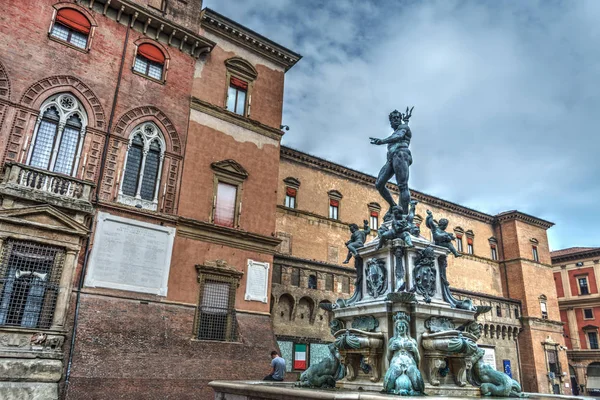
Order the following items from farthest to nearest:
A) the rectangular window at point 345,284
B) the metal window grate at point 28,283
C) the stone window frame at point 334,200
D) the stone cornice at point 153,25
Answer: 1. the stone window frame at point 334,200
2. the rectangular window at point 345,284
3. the stone cornice at point 153,25
4. the metal window grate at point 28,283

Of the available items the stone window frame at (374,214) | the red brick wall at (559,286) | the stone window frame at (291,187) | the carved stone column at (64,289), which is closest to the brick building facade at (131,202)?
the carved stone column at (64,289)

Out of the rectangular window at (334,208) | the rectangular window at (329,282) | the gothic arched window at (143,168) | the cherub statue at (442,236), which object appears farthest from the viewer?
the rectangular window at (334,208)

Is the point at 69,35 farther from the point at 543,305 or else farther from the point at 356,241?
the point at 543,305

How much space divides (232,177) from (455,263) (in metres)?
24.4

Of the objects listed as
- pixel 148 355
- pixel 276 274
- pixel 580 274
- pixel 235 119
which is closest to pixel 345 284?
pixel 276 274

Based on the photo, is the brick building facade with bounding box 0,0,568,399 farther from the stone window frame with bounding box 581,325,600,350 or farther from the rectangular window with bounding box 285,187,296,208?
the stone window frame with bounding box 581,325,600,350

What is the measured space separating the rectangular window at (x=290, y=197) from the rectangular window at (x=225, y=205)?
34.8 ft

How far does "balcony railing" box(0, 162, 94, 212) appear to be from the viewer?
44.1 feet

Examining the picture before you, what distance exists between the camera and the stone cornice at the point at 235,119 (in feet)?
61.1

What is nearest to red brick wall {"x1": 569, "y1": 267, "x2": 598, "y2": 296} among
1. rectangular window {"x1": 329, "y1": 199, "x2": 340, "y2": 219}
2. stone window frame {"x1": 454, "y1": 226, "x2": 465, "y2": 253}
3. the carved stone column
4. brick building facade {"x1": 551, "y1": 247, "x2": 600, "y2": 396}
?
brick building facade {"x1": 551, "y1": 247, "x2": 600, "y2": 396}

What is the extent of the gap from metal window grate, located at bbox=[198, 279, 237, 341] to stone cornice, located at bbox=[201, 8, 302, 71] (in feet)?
36.0

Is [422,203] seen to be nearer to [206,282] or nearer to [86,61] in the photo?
[206,282]

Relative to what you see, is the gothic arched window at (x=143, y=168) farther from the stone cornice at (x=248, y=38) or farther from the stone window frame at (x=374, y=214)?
the stone window frame at (x=374, y=214)

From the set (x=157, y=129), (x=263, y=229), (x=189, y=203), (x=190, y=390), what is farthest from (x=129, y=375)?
(x=157, y=129)
